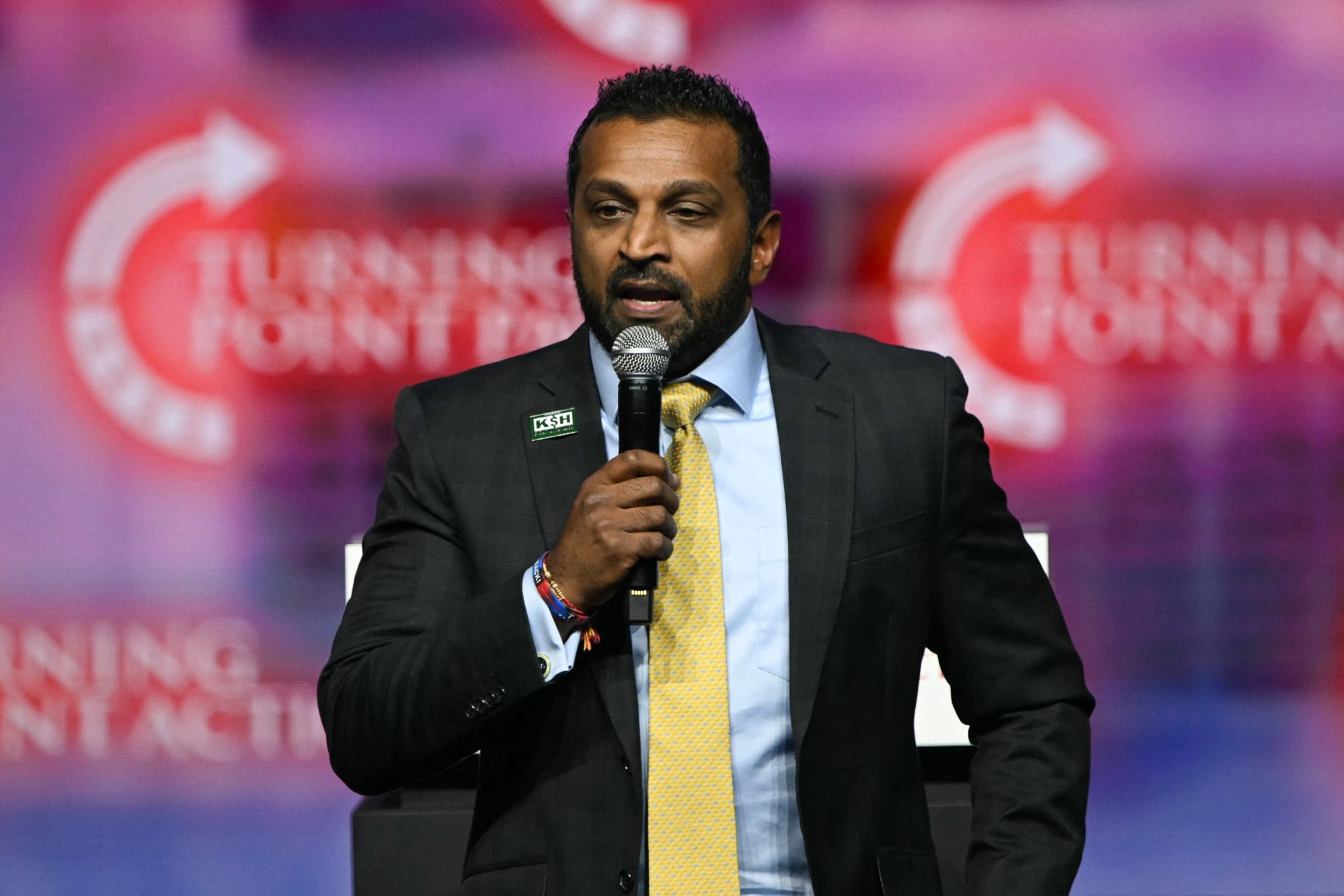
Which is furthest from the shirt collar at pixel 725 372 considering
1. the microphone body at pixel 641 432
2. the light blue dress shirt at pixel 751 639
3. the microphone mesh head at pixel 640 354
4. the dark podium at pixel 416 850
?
the dark podium at pixel 416 850

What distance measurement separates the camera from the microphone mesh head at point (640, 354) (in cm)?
158

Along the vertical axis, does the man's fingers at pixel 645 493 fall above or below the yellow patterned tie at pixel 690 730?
above

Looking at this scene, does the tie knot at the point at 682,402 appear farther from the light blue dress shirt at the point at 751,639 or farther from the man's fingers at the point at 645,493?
the man's fingers at the point at 645,493

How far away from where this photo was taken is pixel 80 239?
3.84m

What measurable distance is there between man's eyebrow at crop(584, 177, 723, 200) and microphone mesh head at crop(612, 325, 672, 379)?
18cm

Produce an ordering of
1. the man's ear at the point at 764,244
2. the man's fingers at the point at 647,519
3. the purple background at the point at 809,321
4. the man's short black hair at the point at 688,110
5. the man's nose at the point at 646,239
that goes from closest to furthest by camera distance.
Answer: the man's fingers at the point at 647,519, the man's nose at the point at 646,239, the man's short black hair at the point at 688,110, the man's ear at the point at 764,244, the purple background at the point at 809,321

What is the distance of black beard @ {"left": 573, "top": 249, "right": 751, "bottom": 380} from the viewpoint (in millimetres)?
1738

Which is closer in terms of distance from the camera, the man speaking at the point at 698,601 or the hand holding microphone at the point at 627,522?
the hand holding microphone at the point at 627,522

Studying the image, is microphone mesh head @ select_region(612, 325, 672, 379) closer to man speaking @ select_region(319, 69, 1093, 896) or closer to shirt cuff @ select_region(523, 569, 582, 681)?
man speaking @ select_region(319, 69, 1093, 896)

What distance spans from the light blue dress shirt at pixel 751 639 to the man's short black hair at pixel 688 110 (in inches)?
9.8

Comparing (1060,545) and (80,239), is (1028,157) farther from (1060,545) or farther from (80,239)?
(80,239)

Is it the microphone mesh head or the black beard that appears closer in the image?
the microphone mesh head

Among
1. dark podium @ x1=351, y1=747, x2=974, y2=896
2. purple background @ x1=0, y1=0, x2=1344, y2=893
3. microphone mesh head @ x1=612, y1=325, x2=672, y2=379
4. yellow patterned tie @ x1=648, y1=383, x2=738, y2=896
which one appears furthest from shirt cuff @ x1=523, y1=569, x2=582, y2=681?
purple background @ x1=0, y1=0, x2=1344, y2=893

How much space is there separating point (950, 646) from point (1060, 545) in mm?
2164
